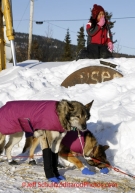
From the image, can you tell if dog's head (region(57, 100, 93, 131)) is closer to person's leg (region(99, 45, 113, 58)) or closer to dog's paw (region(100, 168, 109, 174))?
dog's paw (region(100, 168, 109, 174))

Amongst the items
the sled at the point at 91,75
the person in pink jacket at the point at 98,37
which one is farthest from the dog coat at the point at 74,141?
the person in pink jacket at the point at 98,37

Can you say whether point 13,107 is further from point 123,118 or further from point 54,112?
point 123,118

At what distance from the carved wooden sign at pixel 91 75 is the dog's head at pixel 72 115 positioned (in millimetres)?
4647

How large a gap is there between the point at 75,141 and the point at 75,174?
0.72m

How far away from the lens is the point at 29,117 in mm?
5266

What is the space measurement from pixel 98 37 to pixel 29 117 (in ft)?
20.9

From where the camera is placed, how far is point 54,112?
5.02 metres

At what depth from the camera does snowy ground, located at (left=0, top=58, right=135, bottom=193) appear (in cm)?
476

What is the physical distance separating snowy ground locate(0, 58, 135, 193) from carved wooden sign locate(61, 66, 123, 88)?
225mm

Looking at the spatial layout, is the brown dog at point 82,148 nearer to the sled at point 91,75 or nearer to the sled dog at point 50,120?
the sled dog at point 50,120

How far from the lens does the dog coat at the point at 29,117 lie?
501 cm

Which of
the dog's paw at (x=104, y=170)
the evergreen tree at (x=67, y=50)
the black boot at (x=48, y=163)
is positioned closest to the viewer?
the black boot at (x=48, y=163)

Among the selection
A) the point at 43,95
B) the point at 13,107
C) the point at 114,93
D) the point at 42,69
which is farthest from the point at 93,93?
the point at 13,107

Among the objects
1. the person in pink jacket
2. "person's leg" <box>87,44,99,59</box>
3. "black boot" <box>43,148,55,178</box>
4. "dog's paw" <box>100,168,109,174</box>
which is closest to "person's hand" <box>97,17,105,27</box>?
the person in pink jacket
